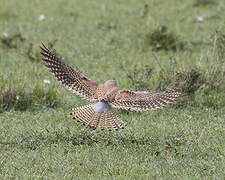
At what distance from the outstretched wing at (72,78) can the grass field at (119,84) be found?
50cm

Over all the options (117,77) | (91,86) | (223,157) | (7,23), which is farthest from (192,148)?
(7,23)

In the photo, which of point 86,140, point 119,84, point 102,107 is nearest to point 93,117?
point 102,107

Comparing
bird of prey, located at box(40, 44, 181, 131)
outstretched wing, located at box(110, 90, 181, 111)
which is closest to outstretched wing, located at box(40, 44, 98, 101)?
bird of prey, located at box(40, 44, 181, 131)

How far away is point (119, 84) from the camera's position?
9289 mm

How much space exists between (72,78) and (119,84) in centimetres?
221

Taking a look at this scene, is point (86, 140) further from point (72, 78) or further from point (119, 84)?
point (119, 84)

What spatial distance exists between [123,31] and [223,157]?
5.66m

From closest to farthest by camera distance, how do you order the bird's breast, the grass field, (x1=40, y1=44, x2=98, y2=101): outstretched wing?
the grass field < the bird's breast < (x1=40, y1=44, x2=98, y2=101): outstretched wing

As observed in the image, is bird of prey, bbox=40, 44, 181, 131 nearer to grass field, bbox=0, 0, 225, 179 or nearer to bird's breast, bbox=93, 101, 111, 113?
bird's breast, bbox=93, 101, 111, 113

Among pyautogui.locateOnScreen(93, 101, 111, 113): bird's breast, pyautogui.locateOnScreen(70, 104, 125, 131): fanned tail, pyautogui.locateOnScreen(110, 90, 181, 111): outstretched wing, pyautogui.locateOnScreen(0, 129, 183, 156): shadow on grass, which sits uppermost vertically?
pyautogui.locateOnScreen(110, 90, 181, 111): outstretched wing

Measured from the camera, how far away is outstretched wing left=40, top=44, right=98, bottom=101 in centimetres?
709

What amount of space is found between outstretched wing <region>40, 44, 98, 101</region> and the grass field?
501 mm

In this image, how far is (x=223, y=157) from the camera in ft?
21.3

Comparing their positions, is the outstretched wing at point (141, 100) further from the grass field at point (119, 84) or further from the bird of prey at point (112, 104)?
the grass field at point (119, 84)
